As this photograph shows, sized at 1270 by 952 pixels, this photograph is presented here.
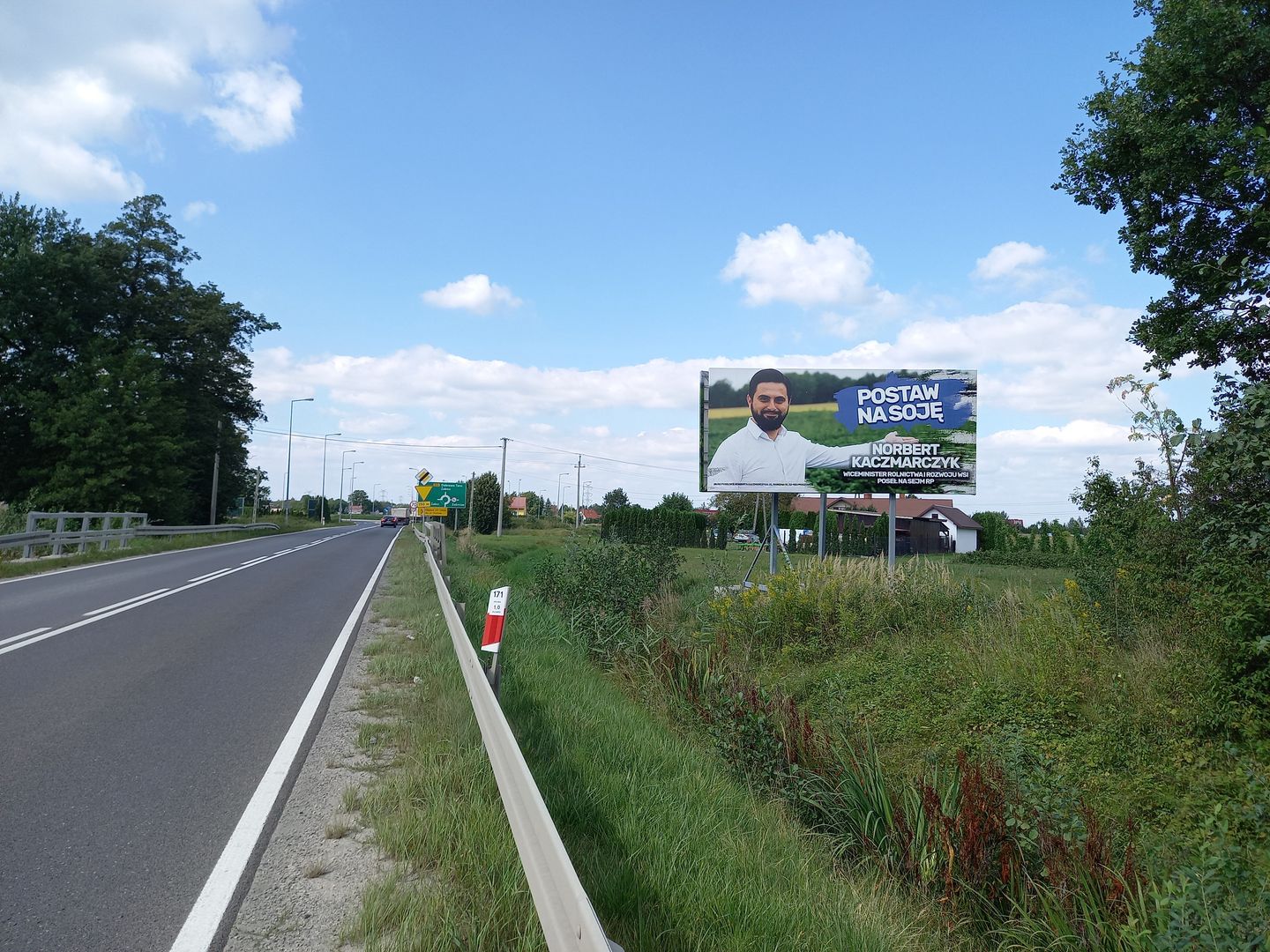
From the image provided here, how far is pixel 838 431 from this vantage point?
21703 mm

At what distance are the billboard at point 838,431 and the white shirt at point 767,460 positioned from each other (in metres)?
0.02

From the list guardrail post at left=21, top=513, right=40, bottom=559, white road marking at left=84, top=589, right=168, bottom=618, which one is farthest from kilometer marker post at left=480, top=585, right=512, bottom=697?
guardrail post at left=21, top=513, right=40, bottom=559

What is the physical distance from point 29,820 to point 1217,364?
636 inches

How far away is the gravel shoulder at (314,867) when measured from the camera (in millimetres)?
3363

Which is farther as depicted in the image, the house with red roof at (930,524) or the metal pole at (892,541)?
the house with red roof at (930,524)

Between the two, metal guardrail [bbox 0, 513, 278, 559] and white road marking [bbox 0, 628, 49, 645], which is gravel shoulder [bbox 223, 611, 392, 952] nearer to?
white road marking [bbox 0, 628, 49, 645]

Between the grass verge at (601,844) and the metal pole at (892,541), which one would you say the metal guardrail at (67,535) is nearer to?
the grass verge at (601,844)

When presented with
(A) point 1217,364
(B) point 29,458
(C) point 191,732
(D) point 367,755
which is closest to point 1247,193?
(A) point 1217,364

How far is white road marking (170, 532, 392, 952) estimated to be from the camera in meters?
3.34

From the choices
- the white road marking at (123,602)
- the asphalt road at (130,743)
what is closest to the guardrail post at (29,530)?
the asphalt road at (130,743)

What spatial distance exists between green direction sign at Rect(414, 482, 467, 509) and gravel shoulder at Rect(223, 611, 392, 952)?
71.0ft

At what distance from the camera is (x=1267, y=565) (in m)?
7.36

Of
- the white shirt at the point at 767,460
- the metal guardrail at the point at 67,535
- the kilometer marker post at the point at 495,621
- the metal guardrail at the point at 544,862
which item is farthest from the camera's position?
the white shirt at the point at 767,460

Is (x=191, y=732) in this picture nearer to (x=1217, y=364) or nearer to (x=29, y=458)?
(x=1217, y=364)
